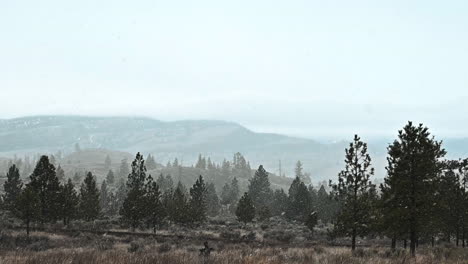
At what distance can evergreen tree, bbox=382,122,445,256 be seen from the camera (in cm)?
2500

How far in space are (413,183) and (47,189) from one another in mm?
44702

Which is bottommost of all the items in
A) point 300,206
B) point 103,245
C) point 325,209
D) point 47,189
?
point 325,209

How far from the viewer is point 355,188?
98.1ft

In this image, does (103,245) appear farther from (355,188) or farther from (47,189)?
(47,189)

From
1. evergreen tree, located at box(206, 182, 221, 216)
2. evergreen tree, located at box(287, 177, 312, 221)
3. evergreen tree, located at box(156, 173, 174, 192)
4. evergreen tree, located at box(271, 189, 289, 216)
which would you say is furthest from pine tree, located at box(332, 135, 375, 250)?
evergreen tree, located at box(156, 173, 174, 192)

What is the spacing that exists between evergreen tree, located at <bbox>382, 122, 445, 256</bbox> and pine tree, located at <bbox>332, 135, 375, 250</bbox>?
12.6 feet

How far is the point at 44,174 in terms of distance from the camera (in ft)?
173

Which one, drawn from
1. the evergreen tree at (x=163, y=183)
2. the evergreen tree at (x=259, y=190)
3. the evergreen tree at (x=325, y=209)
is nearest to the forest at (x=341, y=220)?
the evergreen tree at (x=325, y=209)

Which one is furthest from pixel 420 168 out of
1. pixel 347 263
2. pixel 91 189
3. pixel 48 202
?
pixel 91 189

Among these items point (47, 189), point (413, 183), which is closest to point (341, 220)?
point (413, 183)

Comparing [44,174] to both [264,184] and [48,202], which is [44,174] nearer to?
[48,202]

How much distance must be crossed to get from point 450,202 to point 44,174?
4630cm

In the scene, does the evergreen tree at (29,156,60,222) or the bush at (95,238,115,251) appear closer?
the bush at (95,238,115,251)

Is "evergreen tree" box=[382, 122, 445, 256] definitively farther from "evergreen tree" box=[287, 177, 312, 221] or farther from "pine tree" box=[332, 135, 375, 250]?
"evergreen tree" box=[287, 177, 312, 221]
